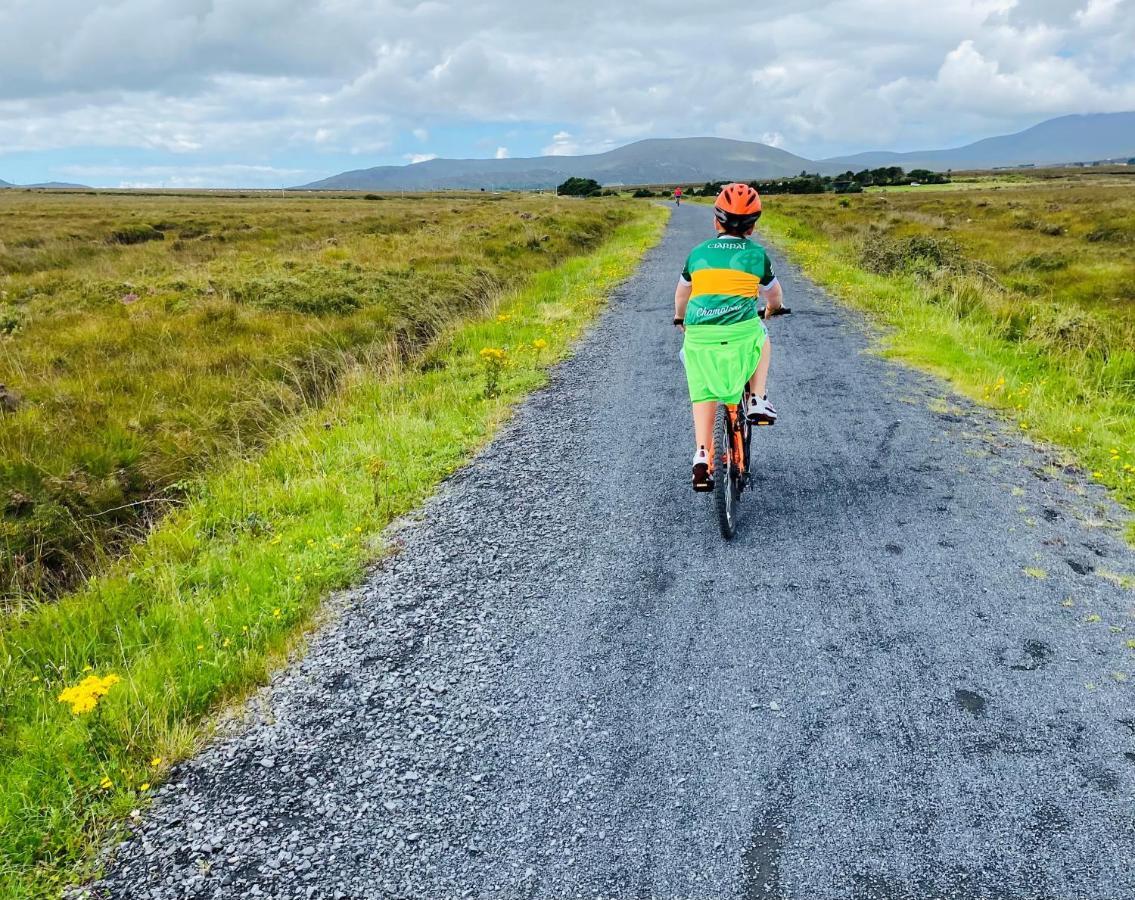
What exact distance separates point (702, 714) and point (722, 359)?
2381mm

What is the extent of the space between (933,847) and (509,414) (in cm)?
600

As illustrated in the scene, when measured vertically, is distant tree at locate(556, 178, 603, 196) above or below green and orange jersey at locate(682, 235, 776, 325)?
above

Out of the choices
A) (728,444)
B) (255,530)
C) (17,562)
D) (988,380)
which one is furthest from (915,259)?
(17,562)

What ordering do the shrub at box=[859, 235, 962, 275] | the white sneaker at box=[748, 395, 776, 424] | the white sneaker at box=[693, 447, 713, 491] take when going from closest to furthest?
the white sneaker at box=[693, 447, 713, 491] → the white sneaker at box=[748, 395, 776, 424] → the shrub at box=[859, 235, 962, 275]

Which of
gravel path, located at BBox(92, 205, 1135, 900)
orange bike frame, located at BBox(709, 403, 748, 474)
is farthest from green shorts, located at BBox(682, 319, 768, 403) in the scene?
gravel path, located at BBox(92, 205, 1135, 900)

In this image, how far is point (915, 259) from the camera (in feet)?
51.8

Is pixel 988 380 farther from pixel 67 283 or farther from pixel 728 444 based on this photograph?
pixel 67 283

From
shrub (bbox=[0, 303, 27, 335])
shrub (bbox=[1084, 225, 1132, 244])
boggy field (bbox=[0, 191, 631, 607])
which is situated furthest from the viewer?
shrub (bbox=[1084, 225, 1132, 244])

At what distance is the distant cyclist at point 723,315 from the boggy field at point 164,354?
496 centimetres

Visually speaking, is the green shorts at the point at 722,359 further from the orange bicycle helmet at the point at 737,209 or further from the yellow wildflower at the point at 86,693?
the yellow wildflower at the point at 86,693

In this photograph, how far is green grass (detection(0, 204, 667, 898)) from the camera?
112 inches

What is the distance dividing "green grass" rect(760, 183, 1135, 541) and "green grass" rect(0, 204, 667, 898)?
5.50 m

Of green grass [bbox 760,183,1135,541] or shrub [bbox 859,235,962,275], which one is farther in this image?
shrub [bbox 859,235,962,275]

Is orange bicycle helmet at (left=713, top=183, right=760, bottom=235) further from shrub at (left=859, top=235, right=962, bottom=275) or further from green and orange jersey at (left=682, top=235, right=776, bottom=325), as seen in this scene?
shrub at (left=859, top=235, right=962, bottom=275)
